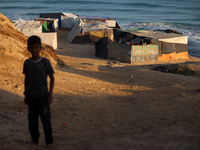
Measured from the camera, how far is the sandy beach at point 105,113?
156 inches

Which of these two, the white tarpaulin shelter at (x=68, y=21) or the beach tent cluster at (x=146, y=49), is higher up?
the white tarpaulin shelter at (x=68, y=21)

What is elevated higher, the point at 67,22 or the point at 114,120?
the point at 67,22

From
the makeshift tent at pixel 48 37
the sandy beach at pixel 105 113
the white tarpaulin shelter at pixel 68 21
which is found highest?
the white tarpaulin shelter at pixel 68 21

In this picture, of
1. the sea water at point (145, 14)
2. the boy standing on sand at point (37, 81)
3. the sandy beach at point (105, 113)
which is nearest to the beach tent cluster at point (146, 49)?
the sea water at point (145, 14)

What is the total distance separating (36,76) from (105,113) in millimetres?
2961

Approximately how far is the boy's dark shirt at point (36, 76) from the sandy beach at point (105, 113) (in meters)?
0.83

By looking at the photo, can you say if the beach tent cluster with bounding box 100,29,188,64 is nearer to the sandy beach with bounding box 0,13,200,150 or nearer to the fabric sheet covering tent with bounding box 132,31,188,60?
the fabric sheet covering tent with bounding box 132,31,188,60

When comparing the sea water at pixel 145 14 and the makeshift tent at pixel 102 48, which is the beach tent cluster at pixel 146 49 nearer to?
the makeshift tent at pixel 102 48

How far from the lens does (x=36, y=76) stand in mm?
3541

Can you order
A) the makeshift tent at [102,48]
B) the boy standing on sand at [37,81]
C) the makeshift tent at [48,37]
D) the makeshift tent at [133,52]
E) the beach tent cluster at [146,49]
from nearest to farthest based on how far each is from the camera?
the boy standing on sand at [37,81] → the makeshift tent at [133,52] → the beach tent cluster at [146,49] → the makeshift tent at [102,48] → the makeshift tent at [48,37]

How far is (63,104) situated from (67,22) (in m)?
24.2

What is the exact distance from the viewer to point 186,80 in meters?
10.4

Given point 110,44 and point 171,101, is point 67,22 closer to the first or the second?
point 110,44

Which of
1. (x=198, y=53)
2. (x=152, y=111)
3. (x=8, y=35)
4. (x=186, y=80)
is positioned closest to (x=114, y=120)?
(x=152, y=111)
